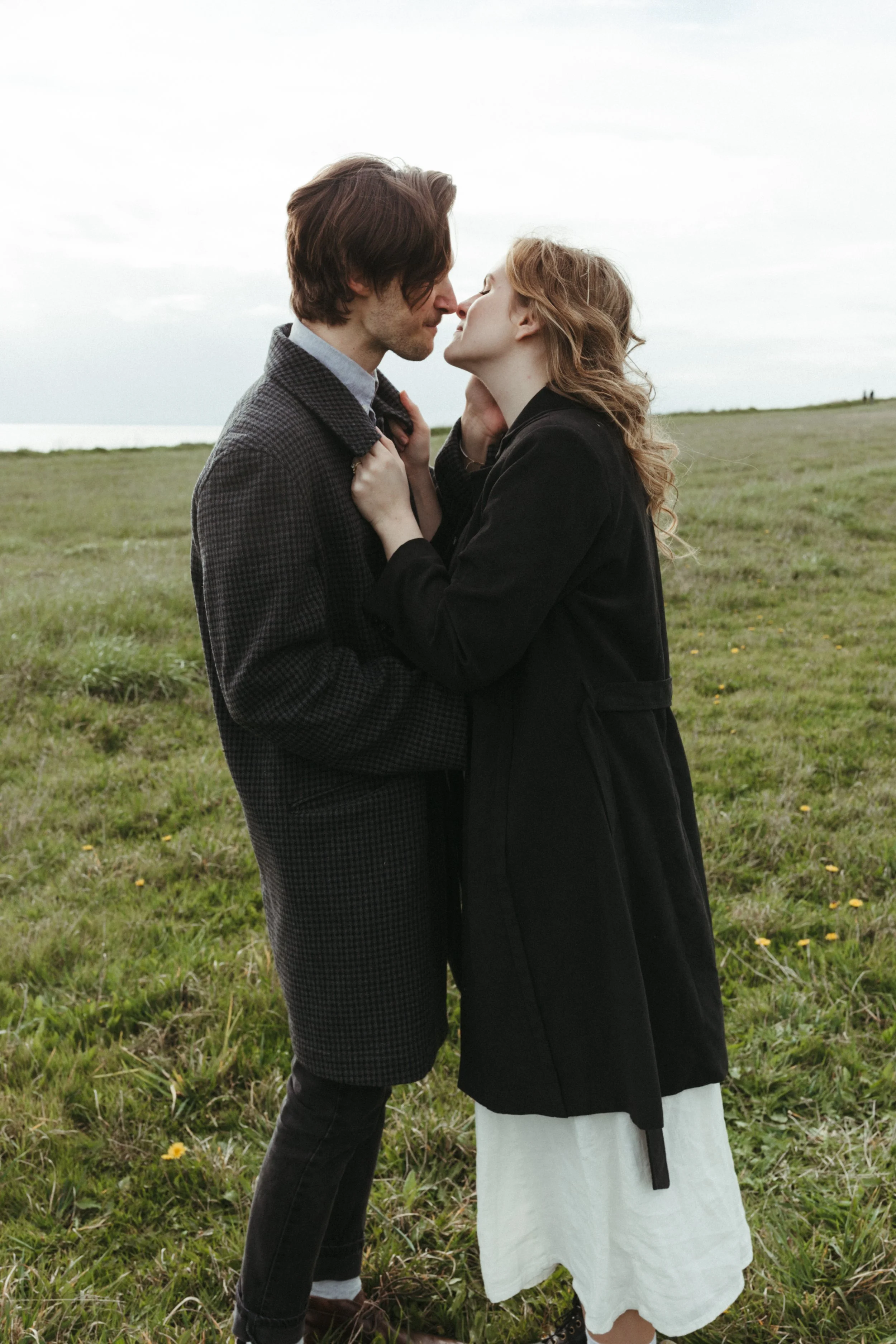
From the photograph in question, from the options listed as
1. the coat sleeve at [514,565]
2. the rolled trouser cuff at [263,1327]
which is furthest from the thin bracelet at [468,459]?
the rolled trouser cuff at [263,1327]

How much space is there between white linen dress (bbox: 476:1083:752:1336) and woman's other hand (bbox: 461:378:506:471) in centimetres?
134

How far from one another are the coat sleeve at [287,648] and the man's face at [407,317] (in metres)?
0.41

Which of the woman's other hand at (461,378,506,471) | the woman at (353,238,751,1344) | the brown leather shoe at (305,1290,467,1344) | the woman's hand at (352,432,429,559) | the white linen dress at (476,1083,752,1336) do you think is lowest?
the brown leather shoe at (305,1290,467,1344)

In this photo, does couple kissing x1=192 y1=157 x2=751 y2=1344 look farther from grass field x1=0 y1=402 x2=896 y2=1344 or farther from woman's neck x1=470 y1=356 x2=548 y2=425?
grass field x1=0 y1=402 x2=896 y2=1344

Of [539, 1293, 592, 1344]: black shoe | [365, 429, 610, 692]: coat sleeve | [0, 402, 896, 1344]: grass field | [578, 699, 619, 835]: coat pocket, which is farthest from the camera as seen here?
[0, 402, 896, 1344]: grass field

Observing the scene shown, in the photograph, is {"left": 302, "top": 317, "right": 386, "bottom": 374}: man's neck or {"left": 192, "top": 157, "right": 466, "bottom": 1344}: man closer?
{"left": 192, "top": 157, "right": 466, "bottom": 1344}: man

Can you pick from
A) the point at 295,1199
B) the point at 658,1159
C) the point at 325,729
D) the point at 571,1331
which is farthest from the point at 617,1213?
the point at 325,729

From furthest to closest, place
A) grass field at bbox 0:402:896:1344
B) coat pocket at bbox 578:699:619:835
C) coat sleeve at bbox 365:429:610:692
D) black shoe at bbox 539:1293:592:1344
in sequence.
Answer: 1. grass field at bbox 0:402:896:1344
2. black shoe at bbox 539:1293:592:1344
3. coat pocket at bbox 578:699:619:835
4. coat sleeve at bbox 365:429:610:692

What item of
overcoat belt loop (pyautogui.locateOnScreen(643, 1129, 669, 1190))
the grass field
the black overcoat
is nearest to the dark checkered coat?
the black overcoat

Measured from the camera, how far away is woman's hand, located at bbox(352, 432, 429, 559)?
6.20ft

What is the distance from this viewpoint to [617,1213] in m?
1.91

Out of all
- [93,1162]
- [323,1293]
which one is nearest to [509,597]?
[323,1293]

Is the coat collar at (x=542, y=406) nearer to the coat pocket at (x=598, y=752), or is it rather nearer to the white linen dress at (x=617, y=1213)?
the coat pocket at (x=598, y=752)

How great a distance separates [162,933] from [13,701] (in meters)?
2.84
